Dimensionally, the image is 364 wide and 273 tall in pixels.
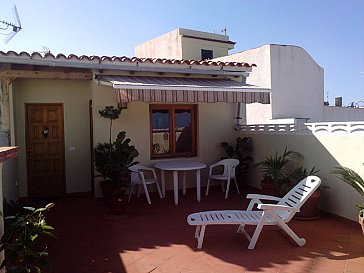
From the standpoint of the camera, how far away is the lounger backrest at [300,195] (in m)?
8.05

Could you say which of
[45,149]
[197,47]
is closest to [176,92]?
[45,149]

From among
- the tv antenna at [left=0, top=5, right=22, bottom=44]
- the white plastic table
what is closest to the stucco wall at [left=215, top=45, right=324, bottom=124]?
the white plastic table

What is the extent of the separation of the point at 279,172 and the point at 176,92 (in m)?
4.64

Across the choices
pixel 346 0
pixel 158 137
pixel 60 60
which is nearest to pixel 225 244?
pixel 158 137

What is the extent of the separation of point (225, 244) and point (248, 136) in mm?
7747

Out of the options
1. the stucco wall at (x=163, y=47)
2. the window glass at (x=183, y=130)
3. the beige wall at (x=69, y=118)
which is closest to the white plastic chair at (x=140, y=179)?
the window glass at (x=183, y=130)

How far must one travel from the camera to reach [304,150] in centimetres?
1159

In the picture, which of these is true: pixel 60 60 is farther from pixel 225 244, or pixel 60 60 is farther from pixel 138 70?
pixel 225 244

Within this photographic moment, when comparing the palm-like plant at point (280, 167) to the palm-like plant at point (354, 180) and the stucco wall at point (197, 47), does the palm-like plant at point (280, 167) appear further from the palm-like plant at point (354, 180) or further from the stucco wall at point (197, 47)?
the stucco wall at point (197, 47)

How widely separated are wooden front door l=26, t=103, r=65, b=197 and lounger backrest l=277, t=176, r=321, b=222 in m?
9.71

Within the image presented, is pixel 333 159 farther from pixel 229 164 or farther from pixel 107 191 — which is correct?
pixel 107 191

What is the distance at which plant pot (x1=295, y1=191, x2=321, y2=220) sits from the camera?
9952 mm

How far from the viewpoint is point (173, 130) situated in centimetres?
1466

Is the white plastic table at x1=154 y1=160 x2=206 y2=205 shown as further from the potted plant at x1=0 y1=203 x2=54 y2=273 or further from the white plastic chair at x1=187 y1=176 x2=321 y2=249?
the potted plant at x1=0 y1=203 x2=54 y2=273
